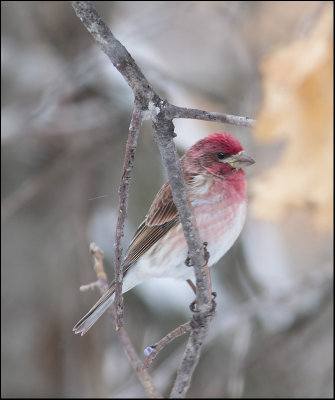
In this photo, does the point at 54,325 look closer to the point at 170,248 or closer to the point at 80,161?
the point at 80,161

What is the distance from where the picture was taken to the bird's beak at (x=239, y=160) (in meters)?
3.87

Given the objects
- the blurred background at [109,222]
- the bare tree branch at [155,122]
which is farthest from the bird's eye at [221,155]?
the blurred background at [109,222]

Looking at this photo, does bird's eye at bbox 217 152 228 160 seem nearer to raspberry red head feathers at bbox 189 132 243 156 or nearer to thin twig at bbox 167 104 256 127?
raspberry red head feathers at bbox 189 132 243 156

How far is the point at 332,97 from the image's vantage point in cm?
487

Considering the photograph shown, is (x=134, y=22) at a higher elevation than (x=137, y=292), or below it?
higher

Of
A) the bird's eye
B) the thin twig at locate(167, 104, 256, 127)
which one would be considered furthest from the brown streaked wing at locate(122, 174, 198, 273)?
the thin twig at locate(167, 104, 256, 127)

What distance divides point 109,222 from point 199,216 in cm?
259

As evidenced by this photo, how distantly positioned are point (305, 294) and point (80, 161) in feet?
7.94

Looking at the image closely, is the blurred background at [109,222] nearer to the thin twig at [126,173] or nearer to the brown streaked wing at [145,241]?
the brown streaked wing at [145,241]

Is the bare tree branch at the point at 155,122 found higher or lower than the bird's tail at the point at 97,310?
lower

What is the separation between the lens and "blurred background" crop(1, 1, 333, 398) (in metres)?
5.93

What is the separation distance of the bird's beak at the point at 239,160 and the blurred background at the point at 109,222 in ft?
4.71

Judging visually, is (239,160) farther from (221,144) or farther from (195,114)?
(195,114)

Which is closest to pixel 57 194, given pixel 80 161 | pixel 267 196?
pixel 80 161
